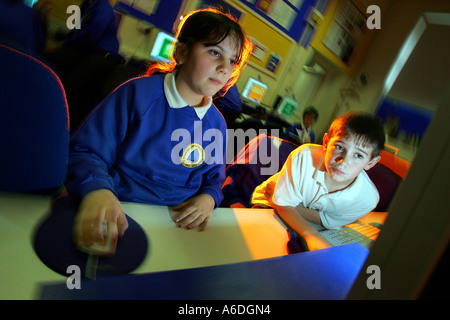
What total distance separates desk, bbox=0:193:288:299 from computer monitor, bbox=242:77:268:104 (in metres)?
1.46

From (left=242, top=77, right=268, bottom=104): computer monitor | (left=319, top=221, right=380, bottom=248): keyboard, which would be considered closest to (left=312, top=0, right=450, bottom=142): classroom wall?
(left=319, top=221, right=380, bottom=248): keyboard

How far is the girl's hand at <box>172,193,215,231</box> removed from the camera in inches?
17.2

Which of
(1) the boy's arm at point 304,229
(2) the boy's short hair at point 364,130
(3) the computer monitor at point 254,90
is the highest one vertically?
(3) the computer monitor at point 254,90

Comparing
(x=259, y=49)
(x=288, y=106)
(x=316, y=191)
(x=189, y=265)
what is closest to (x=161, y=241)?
(x=189, y=265)

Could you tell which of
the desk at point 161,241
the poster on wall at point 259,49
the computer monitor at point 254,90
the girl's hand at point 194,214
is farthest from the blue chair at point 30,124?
the computer monitor at point 254,90

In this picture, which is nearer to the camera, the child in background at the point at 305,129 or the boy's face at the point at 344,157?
the boy's face at the point at 344,157

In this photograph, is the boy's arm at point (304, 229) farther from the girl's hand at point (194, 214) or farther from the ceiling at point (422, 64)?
the ceiling at point (422, 64)

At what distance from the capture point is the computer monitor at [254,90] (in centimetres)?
183

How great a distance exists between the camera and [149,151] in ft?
1.73

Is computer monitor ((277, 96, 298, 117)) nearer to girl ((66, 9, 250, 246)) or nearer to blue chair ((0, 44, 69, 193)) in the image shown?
girl ((66, 9, 250, 246))

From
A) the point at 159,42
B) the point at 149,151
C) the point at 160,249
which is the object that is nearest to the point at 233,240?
the point at 160,249

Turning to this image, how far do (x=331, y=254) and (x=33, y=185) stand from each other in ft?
1.33

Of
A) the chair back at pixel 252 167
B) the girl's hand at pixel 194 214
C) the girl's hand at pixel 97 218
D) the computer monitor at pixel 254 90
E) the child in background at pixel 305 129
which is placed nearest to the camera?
the girl's hand at pixel 97 218
